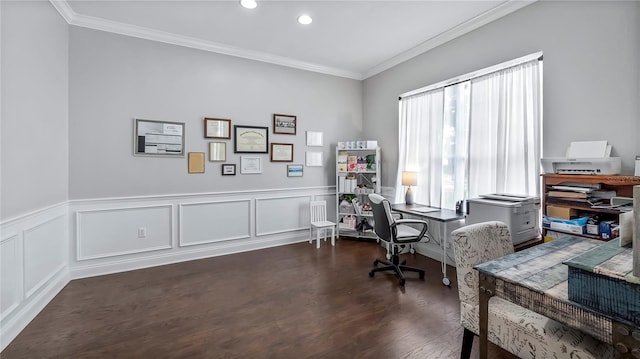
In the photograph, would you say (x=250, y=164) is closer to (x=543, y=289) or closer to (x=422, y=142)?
(x=422, y=142)

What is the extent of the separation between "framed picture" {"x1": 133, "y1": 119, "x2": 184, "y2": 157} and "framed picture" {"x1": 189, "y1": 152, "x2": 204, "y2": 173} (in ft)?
0.45

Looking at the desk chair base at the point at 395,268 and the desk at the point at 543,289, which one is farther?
the desk chair base at the point at 395,268

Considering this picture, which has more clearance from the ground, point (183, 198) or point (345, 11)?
point (345, 11)

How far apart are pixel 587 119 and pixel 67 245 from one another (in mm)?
5395

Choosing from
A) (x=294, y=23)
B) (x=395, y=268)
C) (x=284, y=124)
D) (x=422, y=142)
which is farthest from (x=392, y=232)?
(x=294, y=23)

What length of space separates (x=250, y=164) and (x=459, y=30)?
10.9ft

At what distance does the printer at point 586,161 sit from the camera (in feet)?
6.77

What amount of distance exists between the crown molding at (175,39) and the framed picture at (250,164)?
152cm

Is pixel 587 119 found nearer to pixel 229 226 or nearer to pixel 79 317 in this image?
pixel 229 226

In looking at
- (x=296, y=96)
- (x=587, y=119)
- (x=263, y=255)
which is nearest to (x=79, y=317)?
(x=263, y=255)

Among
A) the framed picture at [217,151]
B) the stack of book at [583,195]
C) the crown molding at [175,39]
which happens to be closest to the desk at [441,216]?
the stack of book at [583,195]

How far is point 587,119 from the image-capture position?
2.36m

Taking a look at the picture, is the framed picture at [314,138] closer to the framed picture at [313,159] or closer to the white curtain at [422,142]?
the framed picture at [313,159]

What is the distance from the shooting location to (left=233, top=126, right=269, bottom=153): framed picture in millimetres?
4070
